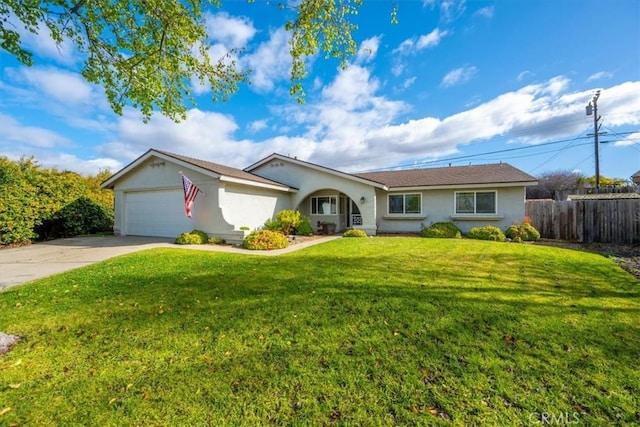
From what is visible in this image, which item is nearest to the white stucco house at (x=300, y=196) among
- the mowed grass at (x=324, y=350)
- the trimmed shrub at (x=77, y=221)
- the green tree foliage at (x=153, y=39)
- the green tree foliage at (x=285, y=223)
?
the green tree foliage at (x=285, y=223)

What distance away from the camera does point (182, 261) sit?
26.9 ft

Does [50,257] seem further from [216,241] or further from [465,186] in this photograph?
[465,186]

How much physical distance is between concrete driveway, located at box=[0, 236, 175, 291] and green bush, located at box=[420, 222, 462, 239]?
13659 mm

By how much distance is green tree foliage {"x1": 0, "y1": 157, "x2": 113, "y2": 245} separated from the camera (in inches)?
445

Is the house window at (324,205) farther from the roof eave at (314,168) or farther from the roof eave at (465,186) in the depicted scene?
the roof eave at (465,186)

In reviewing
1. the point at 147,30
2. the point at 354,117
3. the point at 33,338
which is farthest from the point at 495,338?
the point at 354,117

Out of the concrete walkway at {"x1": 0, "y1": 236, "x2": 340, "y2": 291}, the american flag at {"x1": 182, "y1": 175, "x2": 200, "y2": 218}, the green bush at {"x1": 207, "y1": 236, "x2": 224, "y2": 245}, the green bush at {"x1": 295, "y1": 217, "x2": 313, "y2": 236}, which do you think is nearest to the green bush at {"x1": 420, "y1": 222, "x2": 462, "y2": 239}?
the green bush at {"x1": 295, "y1": 217, "x2": 313, "y2": 236}

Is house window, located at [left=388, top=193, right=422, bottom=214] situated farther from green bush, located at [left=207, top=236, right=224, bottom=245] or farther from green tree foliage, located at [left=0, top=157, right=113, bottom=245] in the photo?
green tree foliage, located at [left=0, top=157, right=113, bottom=245]

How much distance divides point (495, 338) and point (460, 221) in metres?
13.3


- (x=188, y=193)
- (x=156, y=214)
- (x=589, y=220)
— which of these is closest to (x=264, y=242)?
(x=188, y=193)

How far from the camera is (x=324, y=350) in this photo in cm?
327

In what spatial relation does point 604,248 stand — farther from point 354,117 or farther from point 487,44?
point 354,117

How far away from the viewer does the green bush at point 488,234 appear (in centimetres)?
1304

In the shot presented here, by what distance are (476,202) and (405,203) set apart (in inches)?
152
